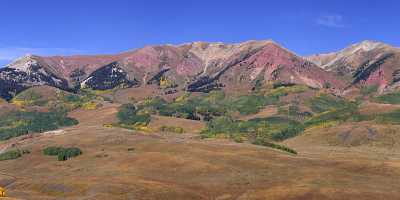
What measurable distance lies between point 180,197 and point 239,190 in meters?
18.6

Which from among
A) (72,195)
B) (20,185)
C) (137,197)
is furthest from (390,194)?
(20,185)

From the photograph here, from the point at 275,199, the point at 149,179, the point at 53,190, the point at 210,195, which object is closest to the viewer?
the point at 275,199

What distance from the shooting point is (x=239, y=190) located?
16912 cm

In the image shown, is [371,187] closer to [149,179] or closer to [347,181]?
[347,181]

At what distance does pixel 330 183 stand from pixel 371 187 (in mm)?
11880

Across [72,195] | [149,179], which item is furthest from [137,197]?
[149,179]

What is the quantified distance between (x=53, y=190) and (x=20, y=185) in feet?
79.6

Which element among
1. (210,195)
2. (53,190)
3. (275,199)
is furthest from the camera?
(53,190)

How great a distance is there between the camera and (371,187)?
562 ft

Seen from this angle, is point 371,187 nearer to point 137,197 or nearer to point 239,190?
point 239,190

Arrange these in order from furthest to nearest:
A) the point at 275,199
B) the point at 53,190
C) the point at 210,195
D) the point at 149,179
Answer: the point at 149,179 < the point at 53,190 < the point at 210,195 < the point at 275,199

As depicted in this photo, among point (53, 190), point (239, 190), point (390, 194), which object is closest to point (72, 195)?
point (53, 190)

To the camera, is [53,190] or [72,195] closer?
[72,195]

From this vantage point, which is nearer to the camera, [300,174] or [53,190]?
[53,190]
